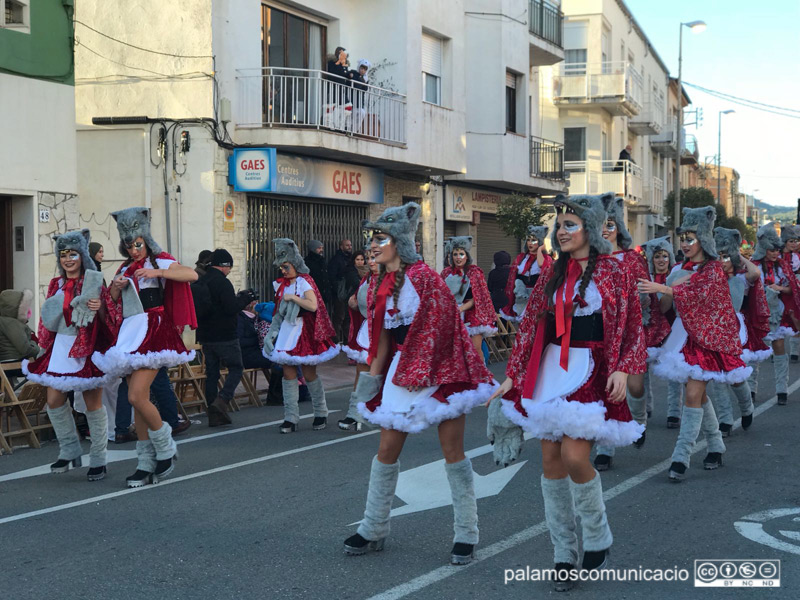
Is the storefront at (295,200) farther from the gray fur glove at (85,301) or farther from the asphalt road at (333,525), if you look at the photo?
the gray fur glove at (85,301)

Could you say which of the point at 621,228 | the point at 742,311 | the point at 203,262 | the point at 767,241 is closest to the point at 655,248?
the point at 742,311

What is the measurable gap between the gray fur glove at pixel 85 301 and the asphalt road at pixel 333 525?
1291mm

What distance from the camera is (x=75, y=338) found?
7887mm

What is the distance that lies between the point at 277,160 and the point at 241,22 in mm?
2409

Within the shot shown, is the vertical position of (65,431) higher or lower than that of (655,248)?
lower

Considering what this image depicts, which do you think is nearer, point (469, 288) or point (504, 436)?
point (504, 436)

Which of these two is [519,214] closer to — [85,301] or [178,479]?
[178,479]

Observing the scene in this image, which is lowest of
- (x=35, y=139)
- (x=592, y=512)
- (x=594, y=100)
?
(x=592, y=512)

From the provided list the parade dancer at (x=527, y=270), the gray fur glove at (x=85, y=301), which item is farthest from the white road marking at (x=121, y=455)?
the parade dancer at (x=527, y=270)

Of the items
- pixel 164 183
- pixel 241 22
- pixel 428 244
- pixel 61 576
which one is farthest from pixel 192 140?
pixel 61 576

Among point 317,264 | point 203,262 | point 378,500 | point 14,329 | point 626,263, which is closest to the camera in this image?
point 378,500

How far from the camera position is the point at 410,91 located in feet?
68.4

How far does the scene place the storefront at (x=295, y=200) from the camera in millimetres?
16938

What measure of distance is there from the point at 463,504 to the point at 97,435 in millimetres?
3669
